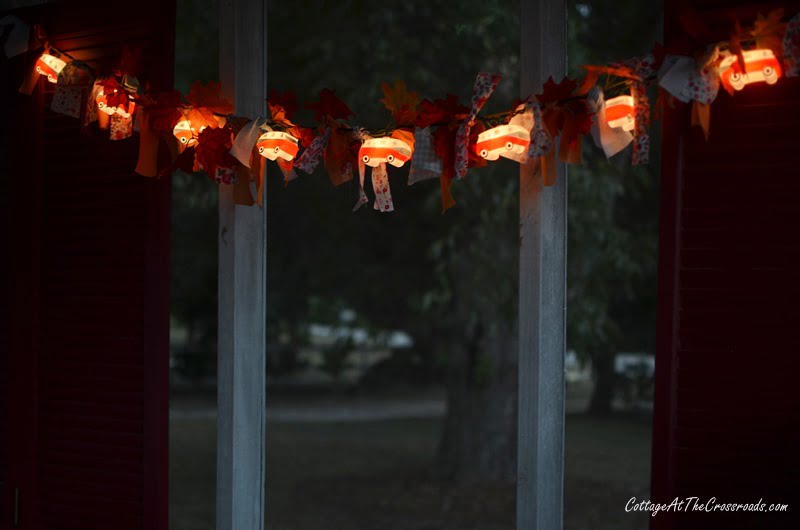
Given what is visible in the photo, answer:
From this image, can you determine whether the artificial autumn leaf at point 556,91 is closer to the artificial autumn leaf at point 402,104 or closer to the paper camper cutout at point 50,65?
the artificial autumn leaf at point 402,104

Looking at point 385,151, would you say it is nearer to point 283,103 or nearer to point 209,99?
point 283,103

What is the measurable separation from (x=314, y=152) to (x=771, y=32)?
4.02ft

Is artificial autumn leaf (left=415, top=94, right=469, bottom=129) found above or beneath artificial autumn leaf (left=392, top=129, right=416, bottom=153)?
above

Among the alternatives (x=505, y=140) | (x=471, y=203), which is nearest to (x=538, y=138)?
(x=505, y=140)

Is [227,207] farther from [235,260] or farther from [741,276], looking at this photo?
[741,276]

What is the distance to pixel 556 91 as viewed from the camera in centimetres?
205

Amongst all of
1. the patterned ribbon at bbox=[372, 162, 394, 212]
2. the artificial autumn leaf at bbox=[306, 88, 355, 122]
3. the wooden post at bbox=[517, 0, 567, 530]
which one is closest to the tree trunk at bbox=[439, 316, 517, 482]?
the wooden post at bbox=[517, 0, 567, 530]

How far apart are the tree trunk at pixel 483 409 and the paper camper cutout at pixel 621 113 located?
4392 mm

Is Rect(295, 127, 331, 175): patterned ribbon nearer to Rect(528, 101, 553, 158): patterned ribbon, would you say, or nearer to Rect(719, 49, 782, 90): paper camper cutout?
Rect(528, 101, 553, 158): patterned ribbon

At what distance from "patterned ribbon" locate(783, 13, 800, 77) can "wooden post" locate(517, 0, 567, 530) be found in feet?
2.05

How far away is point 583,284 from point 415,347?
259 inches

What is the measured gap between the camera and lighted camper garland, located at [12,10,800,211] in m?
1.86

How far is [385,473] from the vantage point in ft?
24.2

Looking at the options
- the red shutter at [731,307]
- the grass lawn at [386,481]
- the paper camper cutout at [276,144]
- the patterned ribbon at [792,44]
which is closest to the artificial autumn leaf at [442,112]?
the paper camper cutout at [276,144]
